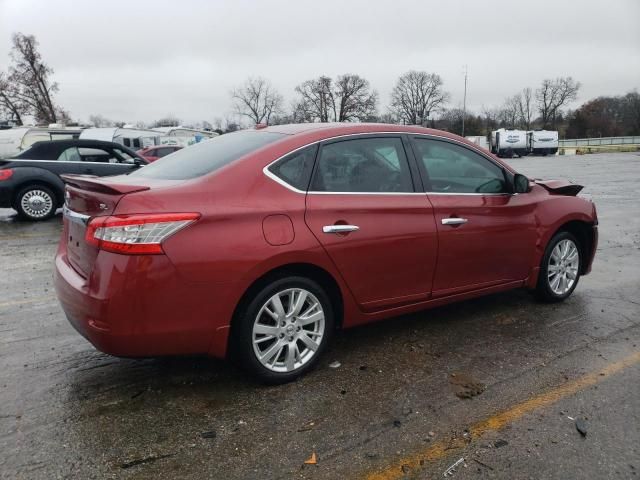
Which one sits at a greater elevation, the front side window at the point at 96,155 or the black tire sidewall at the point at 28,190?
the front side window at the point at 96,155

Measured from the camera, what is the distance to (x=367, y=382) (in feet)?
10.9

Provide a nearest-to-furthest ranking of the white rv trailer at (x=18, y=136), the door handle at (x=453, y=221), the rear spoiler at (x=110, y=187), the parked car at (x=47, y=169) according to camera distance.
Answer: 1. the rear spoiler at (x=110, y=187)
2. the door handle at (x=453, y=221)
3. the parked car at (x=47, y=169)
4. the white rv trailer at (x=18, y=136)

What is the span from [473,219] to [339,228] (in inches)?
50.2

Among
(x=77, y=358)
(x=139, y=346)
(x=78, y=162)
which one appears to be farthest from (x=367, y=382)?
(x=78, y=162)

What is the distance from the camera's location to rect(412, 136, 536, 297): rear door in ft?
12.8

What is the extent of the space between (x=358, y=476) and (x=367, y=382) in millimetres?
935

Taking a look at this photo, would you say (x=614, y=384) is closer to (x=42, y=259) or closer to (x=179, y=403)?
(x=179, y=403)

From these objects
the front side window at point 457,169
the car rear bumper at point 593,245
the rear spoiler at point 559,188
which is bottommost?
the car rear bumper at point 593,245

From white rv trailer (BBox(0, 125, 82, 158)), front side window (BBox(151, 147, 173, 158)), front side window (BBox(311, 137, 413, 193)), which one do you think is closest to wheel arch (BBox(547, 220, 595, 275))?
front side window (BBox(311, 137, 413, 193))

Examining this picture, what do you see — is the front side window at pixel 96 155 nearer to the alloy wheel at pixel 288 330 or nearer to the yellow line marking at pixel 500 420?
the alloy wheel at pixel 288 330

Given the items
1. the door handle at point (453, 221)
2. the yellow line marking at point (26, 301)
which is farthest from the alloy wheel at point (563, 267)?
the yellow line marking at point (26, 301)

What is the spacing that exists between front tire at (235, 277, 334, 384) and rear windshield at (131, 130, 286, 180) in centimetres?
87

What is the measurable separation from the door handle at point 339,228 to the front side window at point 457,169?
2.70 ft

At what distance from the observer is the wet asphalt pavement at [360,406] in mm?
2525
